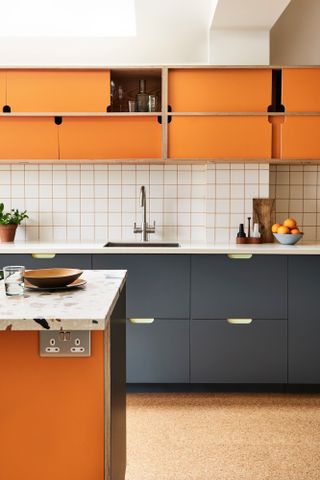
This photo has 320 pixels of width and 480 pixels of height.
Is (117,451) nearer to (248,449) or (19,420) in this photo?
(19,420)

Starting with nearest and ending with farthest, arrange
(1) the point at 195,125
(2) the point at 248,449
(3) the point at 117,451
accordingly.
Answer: (3) the point at 117,451 → (2) the point at 248,449 → (1) the point at 195,125

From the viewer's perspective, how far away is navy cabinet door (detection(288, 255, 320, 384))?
3305 millimetres

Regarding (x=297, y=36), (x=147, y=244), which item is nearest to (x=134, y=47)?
(x=297, y=36)

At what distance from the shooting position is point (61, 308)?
4.98 feet

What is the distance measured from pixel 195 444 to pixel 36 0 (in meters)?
3.18

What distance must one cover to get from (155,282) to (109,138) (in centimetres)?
108

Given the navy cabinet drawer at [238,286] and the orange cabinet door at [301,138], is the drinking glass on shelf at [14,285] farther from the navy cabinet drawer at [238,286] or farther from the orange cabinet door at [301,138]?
the orange cabinet door at [301,138]

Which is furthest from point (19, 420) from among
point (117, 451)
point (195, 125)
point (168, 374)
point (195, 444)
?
point (195, 125)

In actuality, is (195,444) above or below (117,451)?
below

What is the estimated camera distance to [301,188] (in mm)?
4027

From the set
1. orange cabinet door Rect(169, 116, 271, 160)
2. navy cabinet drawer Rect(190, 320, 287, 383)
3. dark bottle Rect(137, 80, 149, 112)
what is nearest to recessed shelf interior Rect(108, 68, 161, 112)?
dark bottle Rect(137, 80, 149, 112)

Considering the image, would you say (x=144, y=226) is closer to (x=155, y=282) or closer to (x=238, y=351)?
(x=155, y=282)

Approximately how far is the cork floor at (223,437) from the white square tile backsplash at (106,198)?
132 centimetres

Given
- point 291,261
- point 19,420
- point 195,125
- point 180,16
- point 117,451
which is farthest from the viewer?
point 180,16
